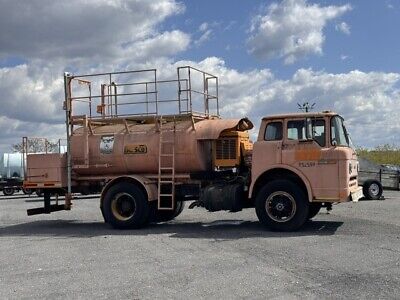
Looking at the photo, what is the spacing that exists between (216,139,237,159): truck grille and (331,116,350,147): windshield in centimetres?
276

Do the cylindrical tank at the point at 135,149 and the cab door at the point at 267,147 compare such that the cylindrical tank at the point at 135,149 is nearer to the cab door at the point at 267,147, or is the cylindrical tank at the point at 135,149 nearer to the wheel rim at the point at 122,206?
the wheel rim at the point at 122,206

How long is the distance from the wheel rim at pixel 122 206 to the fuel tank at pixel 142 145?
0.77 m

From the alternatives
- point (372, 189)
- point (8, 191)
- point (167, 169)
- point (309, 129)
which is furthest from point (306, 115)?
point (8, 191)

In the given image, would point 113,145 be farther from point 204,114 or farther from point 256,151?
point 256,151

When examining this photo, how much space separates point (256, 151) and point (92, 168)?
15.9ft

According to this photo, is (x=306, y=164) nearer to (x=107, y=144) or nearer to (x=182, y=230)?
(x=182, y=230)

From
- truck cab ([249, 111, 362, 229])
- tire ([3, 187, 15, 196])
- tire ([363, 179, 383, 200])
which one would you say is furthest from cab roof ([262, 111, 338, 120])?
tire ([3, 187, 15, 196])

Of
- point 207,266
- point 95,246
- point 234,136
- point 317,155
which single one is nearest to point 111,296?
point 207,266

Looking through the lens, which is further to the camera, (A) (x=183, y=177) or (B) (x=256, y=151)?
(A) (x=183, y=177)

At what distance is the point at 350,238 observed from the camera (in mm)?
12367

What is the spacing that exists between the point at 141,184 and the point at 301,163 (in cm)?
430

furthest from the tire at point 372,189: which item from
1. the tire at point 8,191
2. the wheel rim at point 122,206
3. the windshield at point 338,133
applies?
Answer: the tire at point 8,191

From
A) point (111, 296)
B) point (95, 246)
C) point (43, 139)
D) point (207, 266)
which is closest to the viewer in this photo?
point (111, 296)

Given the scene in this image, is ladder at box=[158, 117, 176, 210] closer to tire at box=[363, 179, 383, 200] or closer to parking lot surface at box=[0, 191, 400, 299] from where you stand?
parking lot surface at box=[0, 191, 400, 299]
